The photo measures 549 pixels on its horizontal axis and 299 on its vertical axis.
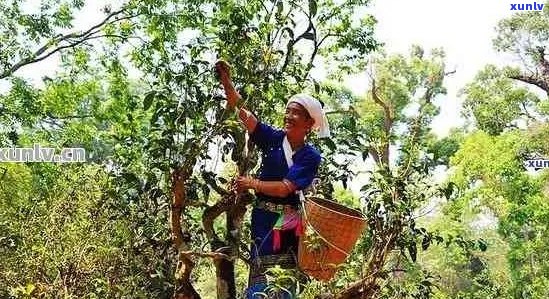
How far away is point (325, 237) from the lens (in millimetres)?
2385

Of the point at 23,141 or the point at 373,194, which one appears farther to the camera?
the point at 23,141

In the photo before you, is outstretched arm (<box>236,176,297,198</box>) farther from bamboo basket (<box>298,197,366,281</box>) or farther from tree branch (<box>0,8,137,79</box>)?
tree branch (<box>0,8,137,79</box>)

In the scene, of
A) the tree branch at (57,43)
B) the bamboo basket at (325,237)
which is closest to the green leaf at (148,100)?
the bamboo basket at (325,237)

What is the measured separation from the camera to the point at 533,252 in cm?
1346

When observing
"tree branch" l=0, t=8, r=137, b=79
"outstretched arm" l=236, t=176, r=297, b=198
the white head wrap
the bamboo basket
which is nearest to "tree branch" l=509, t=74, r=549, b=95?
"tree branch" l=0, t=8, r=137, b=79

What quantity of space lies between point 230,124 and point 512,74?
13.6 meters

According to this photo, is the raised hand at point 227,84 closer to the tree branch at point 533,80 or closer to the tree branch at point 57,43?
the tree branch at point 57,43

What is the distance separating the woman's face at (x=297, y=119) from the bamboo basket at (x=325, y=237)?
0.30 meters

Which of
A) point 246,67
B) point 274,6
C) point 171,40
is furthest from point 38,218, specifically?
point 171,40

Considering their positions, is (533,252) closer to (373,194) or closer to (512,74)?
(512,74)

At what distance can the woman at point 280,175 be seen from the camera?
8.12 feet

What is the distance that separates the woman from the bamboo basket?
0.09 meters

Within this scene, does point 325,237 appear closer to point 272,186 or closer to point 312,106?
point 272,186

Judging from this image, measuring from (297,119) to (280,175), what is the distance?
23cm
